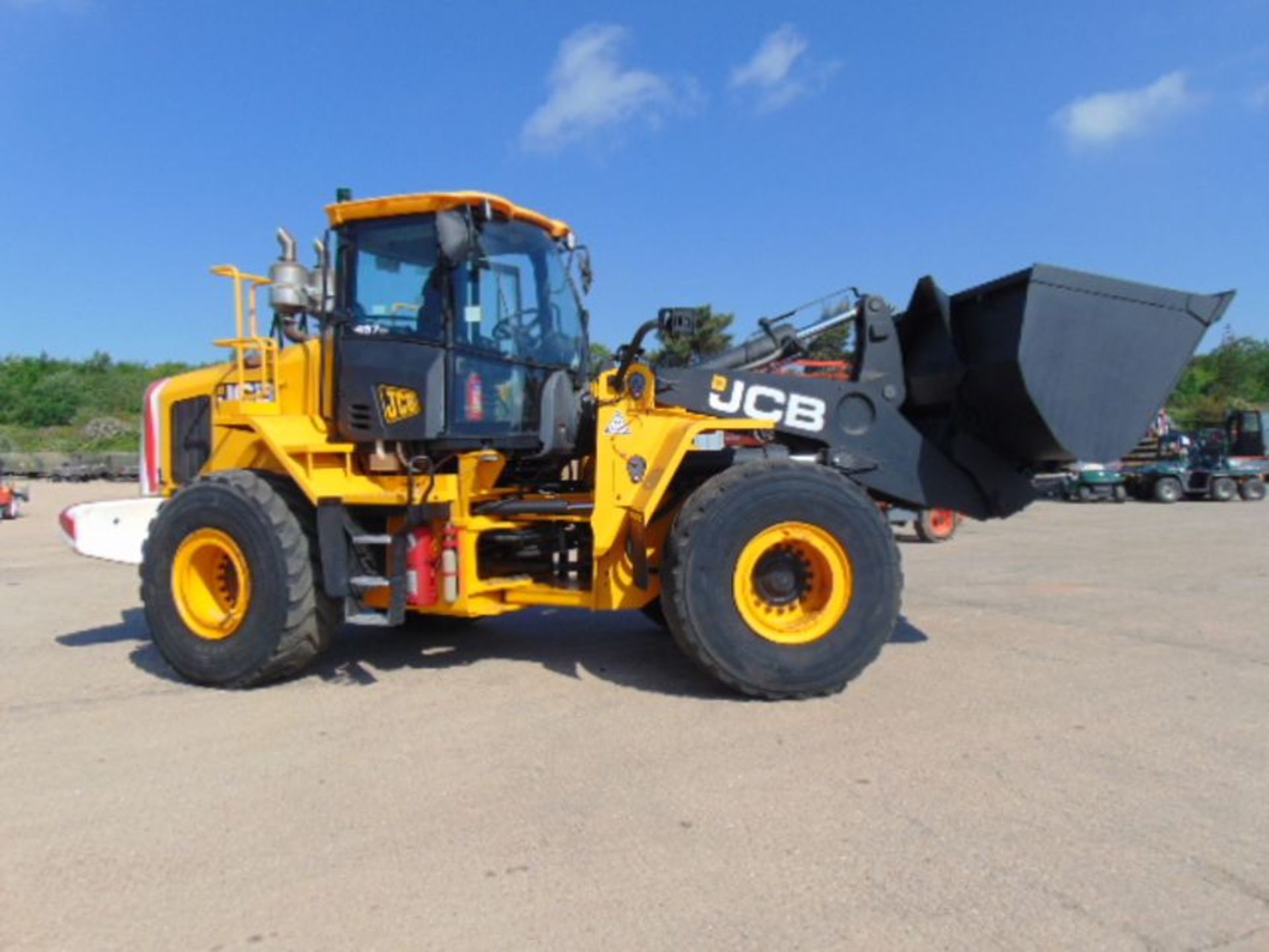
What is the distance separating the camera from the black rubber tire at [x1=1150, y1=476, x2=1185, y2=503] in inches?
1000

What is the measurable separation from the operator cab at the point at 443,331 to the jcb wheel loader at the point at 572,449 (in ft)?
0.06

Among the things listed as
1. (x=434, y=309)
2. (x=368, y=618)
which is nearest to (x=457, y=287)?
(x=434, y=309)

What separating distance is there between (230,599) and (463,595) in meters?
1.58

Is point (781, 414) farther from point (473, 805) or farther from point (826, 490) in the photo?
point (473, 805)

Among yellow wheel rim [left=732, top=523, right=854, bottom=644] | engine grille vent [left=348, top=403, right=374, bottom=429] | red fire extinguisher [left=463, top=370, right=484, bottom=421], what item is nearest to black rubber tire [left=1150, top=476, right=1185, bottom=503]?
yellow wheel rim [left=732, top=523, right=854, bottom=644]

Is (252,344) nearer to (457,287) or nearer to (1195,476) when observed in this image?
(457,287)

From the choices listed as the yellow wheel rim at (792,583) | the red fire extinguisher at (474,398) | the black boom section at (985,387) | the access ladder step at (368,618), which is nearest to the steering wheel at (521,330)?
the red fire extinguisher at (474,398)

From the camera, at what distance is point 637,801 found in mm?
3713

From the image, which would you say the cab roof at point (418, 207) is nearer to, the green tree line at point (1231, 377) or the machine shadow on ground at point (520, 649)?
the machine shadow on ground at point (520, 649)

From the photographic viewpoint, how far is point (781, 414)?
5781 mm

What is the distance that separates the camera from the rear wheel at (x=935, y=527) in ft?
48.2

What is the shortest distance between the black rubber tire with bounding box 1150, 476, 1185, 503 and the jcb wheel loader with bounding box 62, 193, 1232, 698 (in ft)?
74.3

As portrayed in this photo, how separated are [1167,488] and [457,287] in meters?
25.2

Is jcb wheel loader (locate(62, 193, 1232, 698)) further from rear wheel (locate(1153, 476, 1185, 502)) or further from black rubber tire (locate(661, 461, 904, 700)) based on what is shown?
rear wheel (locate(1153, 476, 1185, 502))
